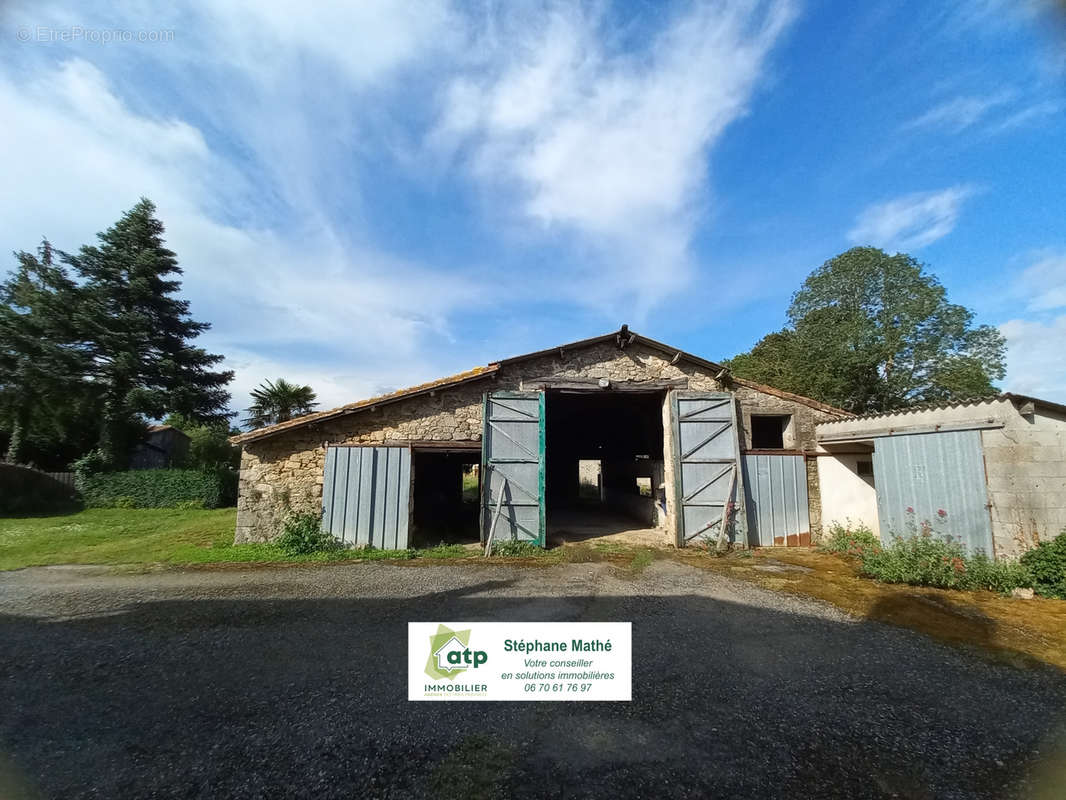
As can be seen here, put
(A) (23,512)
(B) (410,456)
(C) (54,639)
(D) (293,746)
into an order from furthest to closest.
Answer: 1. (A) (23,512)
2. (B) (410,456)
3. (C) (54,639)
4. (D) (293,746)

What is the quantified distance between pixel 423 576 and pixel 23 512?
18569 millimetres

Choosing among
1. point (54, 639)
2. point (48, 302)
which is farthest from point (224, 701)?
point (48, 302)

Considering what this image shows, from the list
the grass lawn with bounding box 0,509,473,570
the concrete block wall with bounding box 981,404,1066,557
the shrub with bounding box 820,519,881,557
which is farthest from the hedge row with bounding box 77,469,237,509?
the concrete block wall with bounding box 981,404,1066,557

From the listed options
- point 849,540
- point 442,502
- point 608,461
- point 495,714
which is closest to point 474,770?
point 495,714

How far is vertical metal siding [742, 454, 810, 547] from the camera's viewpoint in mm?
10453

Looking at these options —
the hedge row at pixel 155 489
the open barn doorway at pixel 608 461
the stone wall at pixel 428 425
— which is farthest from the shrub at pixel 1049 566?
the hedge row at pixel 155 489

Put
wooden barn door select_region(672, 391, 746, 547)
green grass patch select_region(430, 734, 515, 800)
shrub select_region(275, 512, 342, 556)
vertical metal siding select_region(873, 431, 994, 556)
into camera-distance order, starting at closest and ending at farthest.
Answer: green grass patch select_region(430, 734, 515, 800) < vertical metal siding select_region(873, 431, 994, 556) < shrub select_region(275, 512, 342, 556) < wooden barn door select_region(672, 391, 746, 547)

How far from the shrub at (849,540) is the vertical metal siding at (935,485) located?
3.06 feet

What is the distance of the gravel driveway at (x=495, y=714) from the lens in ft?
9.08

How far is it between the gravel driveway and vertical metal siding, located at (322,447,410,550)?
11.7 feet

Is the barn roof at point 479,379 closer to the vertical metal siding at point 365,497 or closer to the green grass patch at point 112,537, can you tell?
the vertical metal siding at point 365,497

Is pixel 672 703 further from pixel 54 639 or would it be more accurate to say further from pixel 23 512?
pixel 23 512

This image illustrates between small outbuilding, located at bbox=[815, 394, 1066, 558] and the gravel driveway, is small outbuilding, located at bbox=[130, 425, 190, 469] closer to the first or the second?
the gravel driveway

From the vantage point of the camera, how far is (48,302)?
62.5 ft
